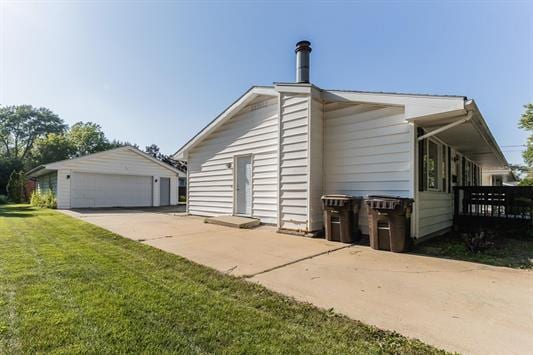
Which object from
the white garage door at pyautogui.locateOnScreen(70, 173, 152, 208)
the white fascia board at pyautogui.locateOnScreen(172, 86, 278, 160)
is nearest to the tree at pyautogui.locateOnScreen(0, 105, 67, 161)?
the white garage door at pyautogui.locateOnScreen(70, 173, 152, 208)

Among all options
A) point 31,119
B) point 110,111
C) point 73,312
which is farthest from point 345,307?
point 31,119

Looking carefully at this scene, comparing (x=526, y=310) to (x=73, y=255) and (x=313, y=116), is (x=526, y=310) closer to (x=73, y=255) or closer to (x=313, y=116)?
(x=313, y=116)

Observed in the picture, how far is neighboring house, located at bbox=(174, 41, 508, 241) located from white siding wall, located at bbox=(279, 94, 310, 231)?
0.08 feet

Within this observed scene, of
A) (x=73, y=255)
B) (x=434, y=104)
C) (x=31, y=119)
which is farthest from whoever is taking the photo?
(x=31, y=119)

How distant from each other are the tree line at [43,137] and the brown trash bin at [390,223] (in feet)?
117

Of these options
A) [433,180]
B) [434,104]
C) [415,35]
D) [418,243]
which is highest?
[415,35]

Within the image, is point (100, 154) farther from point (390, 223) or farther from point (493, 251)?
point (493, 251)

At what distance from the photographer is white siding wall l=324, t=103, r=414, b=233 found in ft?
18.9

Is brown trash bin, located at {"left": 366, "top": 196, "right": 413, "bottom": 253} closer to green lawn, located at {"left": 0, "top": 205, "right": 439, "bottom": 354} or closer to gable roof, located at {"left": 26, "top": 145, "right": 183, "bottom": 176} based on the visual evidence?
green lawn, located at {"left": 0, "top": 205, "right": 439, "bottom": 354}

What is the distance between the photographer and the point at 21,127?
4544cm

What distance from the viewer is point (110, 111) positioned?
19.4 meters

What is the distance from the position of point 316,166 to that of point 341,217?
58.1 inches

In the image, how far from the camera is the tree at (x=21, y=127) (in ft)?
145

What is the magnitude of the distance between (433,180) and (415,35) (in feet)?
15.6
